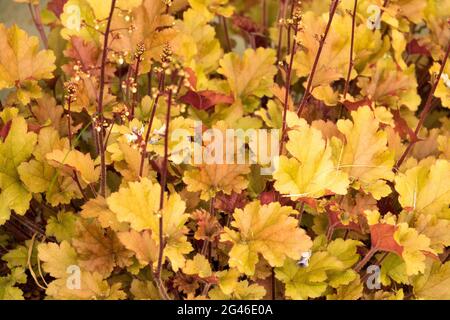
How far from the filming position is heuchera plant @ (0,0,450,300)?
83 centimetres

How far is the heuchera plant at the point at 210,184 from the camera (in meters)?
0.83

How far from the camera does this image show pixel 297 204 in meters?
0.99

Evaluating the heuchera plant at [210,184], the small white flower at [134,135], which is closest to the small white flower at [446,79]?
the heuchera plant at [210,184]

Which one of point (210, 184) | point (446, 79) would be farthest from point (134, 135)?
point (446, 79)

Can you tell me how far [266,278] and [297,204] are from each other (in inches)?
5.4

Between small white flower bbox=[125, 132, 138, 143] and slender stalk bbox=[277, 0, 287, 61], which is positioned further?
slender stalk bbox=[277, 0, 287, 61]

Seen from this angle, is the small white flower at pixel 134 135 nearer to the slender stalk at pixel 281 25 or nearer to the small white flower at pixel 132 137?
the small white flower at pixel 132 137

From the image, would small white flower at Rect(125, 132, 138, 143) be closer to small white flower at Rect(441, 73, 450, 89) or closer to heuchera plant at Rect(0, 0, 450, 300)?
heuchera plant at Rect(0, 0, 450, 300)

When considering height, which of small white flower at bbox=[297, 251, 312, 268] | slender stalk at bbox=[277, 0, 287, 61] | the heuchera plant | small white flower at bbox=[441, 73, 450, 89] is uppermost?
slender stalk at bbox=[277, 0, 287, 61]

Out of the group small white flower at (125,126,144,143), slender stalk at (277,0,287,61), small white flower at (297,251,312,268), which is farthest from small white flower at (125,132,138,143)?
slender stalk at (277,0,287,61)
